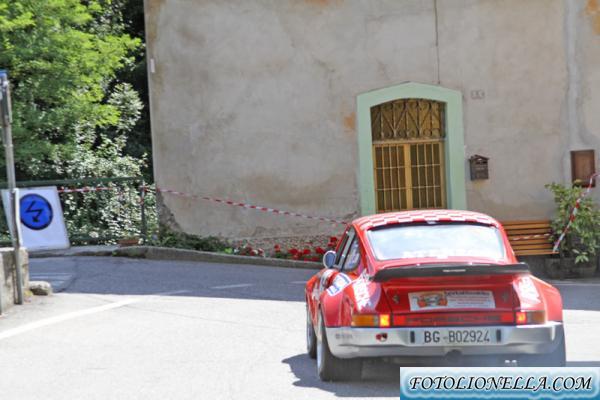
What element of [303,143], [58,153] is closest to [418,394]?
[303,143]

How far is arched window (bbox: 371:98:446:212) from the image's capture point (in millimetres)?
22203

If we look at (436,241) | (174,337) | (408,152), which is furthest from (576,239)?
(436,241)

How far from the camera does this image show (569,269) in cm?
2147

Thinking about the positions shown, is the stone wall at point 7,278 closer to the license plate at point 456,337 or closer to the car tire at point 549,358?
the license plate at point 456,337

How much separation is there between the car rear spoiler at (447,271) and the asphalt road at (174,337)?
867mm

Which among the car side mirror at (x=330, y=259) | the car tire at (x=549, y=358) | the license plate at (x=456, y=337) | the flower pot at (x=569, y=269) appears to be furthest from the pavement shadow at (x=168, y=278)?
the license plate at (x=456, y=337)

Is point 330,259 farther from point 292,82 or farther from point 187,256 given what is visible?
point 292,82

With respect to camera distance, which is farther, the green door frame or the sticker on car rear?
the green door frame

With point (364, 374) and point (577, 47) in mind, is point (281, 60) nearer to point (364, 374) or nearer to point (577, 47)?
point (577, 47)

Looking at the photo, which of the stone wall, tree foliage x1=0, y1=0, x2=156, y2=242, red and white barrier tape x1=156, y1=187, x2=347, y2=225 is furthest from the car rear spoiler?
tree foliage x1=0, y1=0, x2=156, y2=242

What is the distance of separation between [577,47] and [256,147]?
6545 mm

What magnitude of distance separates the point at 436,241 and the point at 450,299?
850 millimetres

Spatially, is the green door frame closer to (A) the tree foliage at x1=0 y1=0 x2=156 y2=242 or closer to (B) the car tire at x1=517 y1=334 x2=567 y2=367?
(A) the tree foliage at x1=0 y1=0 x2=156 y2=242

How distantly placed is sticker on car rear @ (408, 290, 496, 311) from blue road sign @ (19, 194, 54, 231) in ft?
37.9
